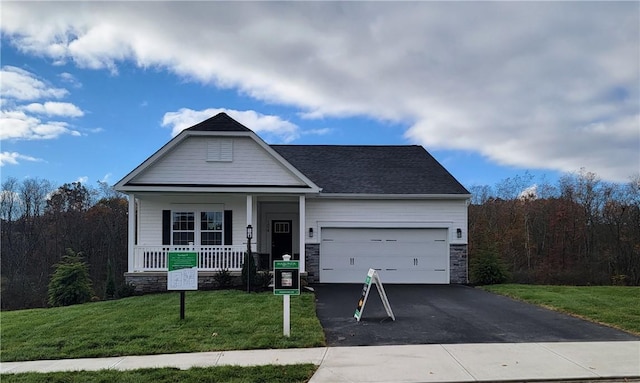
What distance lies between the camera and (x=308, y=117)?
19422 mm

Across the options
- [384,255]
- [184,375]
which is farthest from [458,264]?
[184,375]

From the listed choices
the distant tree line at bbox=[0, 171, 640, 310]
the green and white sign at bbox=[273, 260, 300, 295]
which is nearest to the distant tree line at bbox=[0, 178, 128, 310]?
the distant tree line at bbox=[0, 171, 640, 310]

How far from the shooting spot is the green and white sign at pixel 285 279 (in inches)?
312

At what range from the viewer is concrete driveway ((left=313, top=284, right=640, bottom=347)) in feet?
25.9

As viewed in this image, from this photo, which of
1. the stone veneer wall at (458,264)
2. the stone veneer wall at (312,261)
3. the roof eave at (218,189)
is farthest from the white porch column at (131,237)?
Result: the stone veneer wall at (458,264)

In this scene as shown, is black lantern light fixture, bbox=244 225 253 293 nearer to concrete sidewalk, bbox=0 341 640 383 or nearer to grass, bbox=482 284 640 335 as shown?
concrete sidewalk, bbox=0 341 640 383

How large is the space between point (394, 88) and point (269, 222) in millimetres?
7041

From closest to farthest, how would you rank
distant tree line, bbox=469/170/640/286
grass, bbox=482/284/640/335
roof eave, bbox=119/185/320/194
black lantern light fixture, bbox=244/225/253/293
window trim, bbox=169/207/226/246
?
grass, bbox=482/284/640/335
black lantern light fixture, bbox=244/225/253/293
roof eave, bbox=119/185/320/194
window trim, bbox=169/207/226/246
distant tree line, bbox=469/170/640/286

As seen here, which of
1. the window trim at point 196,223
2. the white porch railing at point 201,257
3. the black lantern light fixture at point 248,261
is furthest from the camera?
the window trim at point 196,223

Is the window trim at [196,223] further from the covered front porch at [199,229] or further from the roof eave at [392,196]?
the roof eave at [392,196]

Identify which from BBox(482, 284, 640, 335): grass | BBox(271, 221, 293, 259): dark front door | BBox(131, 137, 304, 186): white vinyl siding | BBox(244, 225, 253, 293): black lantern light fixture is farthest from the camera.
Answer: BBox(271, 221, 293, 259): dark front door

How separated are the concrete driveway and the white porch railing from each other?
3.63 metres

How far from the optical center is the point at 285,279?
26.1ft

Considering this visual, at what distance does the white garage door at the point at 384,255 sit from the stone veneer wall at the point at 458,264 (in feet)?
0.51
